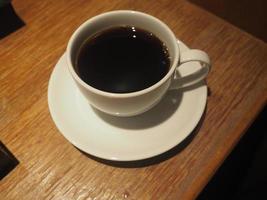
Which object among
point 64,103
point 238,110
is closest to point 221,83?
point 238,110

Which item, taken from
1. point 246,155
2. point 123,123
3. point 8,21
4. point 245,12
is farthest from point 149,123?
point 245,12

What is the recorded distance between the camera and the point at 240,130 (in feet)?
1.92

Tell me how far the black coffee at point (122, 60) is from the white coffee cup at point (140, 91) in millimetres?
15

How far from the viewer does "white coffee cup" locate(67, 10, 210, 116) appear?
0.49 meters

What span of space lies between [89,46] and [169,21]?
0.75 feet

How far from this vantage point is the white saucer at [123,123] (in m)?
0.52

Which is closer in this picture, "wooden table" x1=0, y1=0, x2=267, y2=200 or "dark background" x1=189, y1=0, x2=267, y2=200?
"wooden table" x1=0, y1=0, x2=267, y2=200

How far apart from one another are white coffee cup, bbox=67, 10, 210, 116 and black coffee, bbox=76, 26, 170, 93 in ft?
0.05


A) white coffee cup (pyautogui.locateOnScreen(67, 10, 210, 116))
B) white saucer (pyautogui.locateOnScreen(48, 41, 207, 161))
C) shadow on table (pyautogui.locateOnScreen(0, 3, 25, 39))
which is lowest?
white saucer (pyautogui.locateOnScreen(48, 41, 207, 161))

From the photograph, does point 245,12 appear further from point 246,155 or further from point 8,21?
point 8,21

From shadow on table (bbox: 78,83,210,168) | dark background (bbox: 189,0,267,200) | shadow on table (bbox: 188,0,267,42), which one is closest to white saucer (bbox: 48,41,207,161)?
shadow on table (bbox: 78,83,210,168)

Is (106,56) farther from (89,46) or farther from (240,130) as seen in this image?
(240,130)

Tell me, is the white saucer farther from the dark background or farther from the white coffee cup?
the dark background

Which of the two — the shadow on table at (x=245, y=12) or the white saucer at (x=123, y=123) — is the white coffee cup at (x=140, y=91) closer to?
the white saucer at (x=123, y=123)
